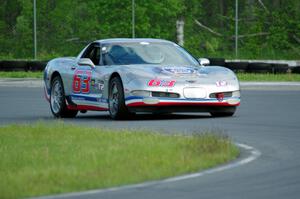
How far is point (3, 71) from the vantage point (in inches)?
1818

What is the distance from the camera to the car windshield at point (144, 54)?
2122 cm

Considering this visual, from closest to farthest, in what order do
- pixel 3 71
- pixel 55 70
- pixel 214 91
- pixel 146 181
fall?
pixel 146 181 → pixel 214 91 → pixel 55 70 → pixel 3 71

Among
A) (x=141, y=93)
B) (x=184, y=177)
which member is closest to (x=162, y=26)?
(x=141, y=93)

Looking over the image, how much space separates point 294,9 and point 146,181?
44768 millimetres

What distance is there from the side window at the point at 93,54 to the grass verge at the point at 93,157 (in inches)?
215

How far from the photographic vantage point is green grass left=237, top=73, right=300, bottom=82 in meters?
38.1

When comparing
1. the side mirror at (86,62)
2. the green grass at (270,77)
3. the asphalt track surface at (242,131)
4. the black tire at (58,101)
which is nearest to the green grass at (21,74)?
the green grass at (270,77)

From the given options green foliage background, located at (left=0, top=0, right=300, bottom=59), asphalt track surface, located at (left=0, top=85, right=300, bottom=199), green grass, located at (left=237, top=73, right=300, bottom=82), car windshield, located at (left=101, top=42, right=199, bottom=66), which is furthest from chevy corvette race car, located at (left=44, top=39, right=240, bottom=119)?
green foliage background, located at (left=0, top=0, right=300, bottom=59)

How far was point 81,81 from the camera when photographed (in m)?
21.8

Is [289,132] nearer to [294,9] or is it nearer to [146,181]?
[146,181]

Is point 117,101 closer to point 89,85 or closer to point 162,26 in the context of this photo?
point 89,85

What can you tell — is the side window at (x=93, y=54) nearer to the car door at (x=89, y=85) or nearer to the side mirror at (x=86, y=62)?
the car door at (x=89, y=85)

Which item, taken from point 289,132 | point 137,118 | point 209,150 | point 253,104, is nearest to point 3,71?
point 253,104

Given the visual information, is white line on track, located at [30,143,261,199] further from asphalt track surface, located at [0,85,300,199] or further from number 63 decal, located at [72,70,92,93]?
number 63 decal, located at [72,70,92,93]
